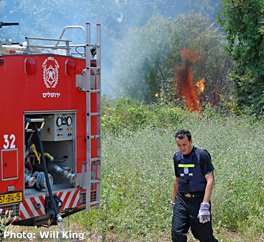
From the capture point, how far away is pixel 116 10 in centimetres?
4169

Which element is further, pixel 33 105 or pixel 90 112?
pixel 90 112

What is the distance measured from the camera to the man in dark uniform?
18.5ft

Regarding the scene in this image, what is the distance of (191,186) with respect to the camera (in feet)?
18.6

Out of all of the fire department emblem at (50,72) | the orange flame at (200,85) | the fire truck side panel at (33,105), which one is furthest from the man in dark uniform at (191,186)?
the orange flame at (200,85)

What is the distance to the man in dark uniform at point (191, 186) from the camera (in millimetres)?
5629

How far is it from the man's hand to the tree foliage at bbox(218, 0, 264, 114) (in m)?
11.5

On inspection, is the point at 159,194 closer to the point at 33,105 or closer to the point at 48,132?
A: the point at 48,132

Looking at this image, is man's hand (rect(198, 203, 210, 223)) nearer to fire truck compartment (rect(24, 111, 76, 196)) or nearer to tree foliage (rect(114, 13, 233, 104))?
fire truck compartment (rect(24, 111, 76, 196))

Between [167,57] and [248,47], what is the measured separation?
14.0 metres

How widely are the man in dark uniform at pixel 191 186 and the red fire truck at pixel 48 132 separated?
1.50 metres

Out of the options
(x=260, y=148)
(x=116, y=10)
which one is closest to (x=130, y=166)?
(x=260, y=148)

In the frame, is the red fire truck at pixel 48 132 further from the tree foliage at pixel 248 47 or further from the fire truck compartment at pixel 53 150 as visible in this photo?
the tree foliage at pixel 248 47

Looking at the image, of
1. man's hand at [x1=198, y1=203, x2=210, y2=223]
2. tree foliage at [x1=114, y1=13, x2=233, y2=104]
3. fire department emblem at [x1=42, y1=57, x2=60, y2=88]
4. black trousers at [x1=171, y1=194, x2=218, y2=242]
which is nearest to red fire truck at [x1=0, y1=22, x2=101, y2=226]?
fire department emblem at [x1=42, y1=57, x2=60, y2=88]

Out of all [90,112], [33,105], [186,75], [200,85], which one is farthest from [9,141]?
[186,75]
